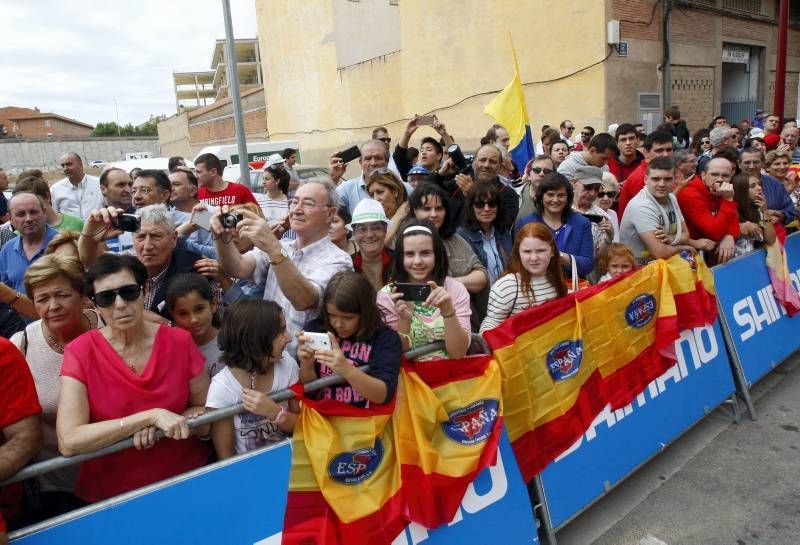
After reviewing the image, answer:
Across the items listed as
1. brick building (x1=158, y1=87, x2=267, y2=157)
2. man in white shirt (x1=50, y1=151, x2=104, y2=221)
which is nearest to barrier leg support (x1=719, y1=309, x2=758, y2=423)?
man in white shirt (x1=50, y1=151, x2=104, y2=221)

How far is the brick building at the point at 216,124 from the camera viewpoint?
110 ft

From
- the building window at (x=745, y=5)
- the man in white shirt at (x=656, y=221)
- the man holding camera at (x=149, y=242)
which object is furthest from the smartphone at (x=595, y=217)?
the building window at (x=745, y=5)

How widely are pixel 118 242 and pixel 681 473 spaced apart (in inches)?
169

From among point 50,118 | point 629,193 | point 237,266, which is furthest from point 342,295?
point 50,118

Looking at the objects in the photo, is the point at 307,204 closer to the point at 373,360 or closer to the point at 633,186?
the point at 373,360

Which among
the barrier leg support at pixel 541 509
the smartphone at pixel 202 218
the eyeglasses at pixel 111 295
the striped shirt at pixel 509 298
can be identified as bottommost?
the barrier leg support at pixel 541 509

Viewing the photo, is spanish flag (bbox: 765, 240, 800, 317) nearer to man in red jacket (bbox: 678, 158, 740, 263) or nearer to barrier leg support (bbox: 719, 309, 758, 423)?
man in red jacket (bbox: 678, 158, 740, 263)

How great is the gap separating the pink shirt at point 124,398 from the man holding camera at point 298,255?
646 millimetres

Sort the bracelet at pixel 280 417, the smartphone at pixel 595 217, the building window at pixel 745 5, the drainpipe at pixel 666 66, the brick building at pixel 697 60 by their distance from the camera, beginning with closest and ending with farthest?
the bracelet at pixel 280 417
the smartphone at pixel 595 217
the brick building at pixel 697 60
the drainpipe at pixel 666 66
the building window at pixel 745 5

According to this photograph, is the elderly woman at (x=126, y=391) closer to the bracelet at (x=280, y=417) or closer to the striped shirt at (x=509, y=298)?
the bracelet at (x=280, y=417)

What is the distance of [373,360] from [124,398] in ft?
3.52

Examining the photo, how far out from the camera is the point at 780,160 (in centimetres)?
667

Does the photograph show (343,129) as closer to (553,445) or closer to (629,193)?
(629,193)

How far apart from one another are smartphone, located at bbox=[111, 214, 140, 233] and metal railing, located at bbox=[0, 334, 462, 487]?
1.26 metres
